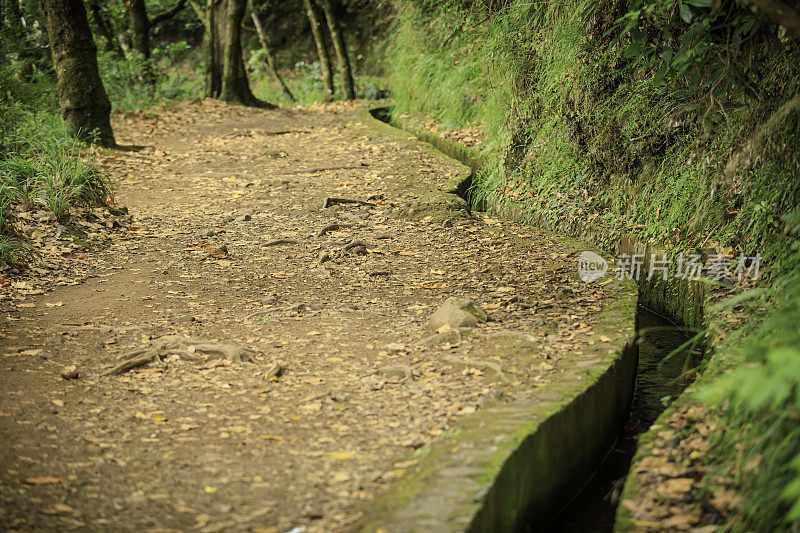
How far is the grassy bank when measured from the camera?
2783 millimetres

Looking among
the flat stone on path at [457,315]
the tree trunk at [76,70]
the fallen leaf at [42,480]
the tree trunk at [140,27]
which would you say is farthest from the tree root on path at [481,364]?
the tree trunk at [140,27]

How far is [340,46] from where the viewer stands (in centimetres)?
1484

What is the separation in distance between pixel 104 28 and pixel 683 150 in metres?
15.0

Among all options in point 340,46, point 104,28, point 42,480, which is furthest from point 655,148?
point 104,28

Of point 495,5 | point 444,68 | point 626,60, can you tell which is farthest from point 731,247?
point 444,68

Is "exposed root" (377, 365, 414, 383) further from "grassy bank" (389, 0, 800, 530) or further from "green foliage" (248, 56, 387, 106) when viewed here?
"green foliage" (248, 56, 387, 106)

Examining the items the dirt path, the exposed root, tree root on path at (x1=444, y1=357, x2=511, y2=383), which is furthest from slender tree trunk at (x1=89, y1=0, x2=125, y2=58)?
tree root on path at (x1=444, y1=357, x2=511, y2=383)

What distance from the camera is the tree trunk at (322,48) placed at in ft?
49.7

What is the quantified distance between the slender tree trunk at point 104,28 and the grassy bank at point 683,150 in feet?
30.5

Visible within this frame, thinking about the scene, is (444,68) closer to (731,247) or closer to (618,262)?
(618,262)

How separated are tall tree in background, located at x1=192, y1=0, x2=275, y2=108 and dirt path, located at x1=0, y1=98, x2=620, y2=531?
6271mm

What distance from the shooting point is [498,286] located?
17.4ft

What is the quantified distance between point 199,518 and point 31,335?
7.66 feet

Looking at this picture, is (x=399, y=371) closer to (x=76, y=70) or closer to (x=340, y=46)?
(x=76, y=70)
